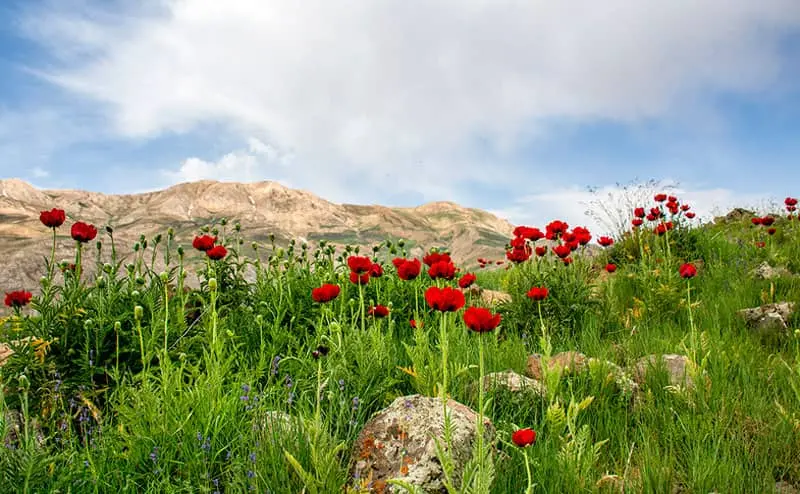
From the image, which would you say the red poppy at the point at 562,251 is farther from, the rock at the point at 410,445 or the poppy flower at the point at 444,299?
the poppy flower at the point at 444,299

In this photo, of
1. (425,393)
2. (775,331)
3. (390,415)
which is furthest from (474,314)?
(775,331)

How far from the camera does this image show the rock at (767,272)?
21.2 feet

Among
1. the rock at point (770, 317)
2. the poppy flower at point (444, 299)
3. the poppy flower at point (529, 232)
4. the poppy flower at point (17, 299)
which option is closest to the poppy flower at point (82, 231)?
the poppy flower at point (17, 299)

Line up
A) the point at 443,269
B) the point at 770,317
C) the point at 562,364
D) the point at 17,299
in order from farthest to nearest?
1. the point at 770,317
2. the point at 562,364
3. the point at 17,299
4. the point at 443,269

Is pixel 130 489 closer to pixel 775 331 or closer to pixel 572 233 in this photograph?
pixel 572 233

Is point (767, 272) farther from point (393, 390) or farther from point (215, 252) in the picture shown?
point (215, 252)

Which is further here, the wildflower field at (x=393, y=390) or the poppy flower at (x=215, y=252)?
the poppy flower at (x=215, y=252)

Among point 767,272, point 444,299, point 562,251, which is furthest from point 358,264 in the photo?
point 767,272

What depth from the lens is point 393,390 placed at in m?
3.24

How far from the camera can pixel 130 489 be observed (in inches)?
91.6

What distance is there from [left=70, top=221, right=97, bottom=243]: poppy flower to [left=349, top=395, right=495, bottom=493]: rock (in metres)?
2.59

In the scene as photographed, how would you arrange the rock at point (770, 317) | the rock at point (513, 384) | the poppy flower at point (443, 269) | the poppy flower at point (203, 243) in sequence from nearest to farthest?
the poppy flower at point (443, 269)
the rock at point (513, 384)
the poppy flower at point (203, 243)
the rock at point (770, 317)

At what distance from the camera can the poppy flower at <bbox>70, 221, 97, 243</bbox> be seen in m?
3.55

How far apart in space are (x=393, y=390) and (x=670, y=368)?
2.08 metres
